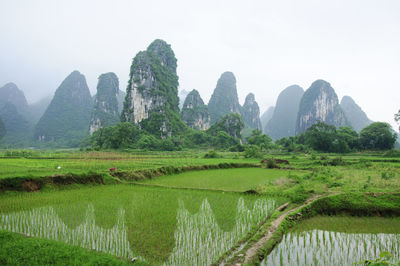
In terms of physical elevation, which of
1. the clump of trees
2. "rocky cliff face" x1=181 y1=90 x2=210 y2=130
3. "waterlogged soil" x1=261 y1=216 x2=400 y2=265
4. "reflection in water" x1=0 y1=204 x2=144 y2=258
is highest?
"rocky cliff face" x1=181 y1=90 x2=210 y2=130

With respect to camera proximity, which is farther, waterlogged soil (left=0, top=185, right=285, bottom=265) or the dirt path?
waterlogged soil (left=0, top=185, right=285, bottom=265)

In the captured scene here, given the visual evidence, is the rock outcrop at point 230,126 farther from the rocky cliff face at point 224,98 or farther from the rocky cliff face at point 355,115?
the rocky cliff face at point 355,115

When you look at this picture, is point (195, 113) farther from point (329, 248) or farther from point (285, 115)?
point (285, 115)

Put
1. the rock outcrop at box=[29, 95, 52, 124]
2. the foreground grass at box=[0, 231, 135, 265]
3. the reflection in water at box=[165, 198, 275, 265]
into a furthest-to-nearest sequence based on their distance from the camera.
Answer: the rock outcrop at box=[29, 95, 52, 124] → the reflection in water at box=[165, 198, 275, 265] → the foreground grass at box=[0, 231, 135, 265]

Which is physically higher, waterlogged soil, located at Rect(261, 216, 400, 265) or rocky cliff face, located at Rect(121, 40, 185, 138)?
rocky cliff face, located at Rect(121, 40, 185, 138)

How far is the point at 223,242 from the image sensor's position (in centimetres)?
369

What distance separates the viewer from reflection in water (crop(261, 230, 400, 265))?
130 inches

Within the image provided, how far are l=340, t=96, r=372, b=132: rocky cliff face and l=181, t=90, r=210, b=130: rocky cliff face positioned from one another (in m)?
56.8

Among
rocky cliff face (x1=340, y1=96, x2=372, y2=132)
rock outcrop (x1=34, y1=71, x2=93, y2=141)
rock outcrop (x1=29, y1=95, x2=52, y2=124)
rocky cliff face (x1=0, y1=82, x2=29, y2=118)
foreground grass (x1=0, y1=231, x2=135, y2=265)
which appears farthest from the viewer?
rocky cliff face (x1=340, y1=96, x2=372, y2=132)

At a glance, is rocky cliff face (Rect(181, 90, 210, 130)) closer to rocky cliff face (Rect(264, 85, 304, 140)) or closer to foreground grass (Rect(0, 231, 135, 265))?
rocky cliff face (Rect(264, 85, 304, 140))

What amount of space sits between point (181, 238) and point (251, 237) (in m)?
1.25

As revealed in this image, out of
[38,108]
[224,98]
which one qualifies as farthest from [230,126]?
[38,108]

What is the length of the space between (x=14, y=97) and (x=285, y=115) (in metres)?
111

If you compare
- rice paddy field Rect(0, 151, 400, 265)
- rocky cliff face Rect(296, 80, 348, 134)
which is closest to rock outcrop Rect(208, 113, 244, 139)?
rocky cliff face Rect(296, 80, 348, 134)
